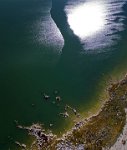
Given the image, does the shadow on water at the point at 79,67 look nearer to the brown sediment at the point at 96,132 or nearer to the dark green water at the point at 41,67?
the dark green water at the point at 41,67

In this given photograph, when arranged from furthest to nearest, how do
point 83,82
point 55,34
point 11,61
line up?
point 55,34 → point 11,61 → point 83,82

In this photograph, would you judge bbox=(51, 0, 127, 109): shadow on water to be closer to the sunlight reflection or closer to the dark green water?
the dark green water

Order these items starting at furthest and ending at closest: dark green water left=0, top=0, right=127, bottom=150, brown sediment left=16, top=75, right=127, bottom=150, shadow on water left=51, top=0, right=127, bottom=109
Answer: shadow on water left=51, top=0, right=127, bottom=109 → dark green water left=0, top=0, right=127, bottom=150 → brown sediment left=16, top=75, right=127, bottom=150

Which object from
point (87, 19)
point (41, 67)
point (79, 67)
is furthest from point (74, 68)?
point (87, 19)

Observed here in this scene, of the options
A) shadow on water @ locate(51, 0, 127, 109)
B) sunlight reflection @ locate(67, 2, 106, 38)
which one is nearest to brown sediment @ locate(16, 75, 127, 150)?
shadow on water @ locate(51, 0, 127, 109)

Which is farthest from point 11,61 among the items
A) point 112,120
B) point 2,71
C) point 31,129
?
point 112,120

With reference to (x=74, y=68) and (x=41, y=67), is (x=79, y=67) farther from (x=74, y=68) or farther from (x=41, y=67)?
(x=41, y=67)

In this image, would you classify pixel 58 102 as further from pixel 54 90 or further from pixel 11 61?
pixel 11 61
